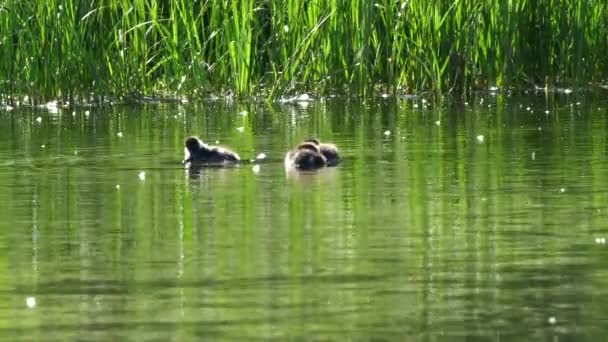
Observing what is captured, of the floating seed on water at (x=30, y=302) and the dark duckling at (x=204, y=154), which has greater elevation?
the dark duckling at (x=204, y=154)

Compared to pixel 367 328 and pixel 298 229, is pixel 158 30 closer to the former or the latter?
pixel 298 229

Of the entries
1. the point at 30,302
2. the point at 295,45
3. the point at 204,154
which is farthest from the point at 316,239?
the point at 295,45

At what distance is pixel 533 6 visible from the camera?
21719 millimetres

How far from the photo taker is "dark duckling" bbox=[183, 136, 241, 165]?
13.5 m

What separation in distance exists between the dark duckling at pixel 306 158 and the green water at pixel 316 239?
0.59ft

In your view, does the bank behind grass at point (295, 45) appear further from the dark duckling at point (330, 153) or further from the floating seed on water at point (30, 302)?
the floating seed on water at point (30, 302)

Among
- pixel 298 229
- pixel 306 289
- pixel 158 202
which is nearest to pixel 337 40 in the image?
pixel 158 202

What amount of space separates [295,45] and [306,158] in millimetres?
7883

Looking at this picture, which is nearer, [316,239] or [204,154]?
[316,239]

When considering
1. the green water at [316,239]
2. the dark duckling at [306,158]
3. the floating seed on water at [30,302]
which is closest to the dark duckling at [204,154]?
the green water at [316,239]

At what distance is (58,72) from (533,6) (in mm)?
5600

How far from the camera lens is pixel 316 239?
28.8 feet

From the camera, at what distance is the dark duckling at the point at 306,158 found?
12867mm

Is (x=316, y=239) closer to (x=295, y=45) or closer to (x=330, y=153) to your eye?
(x=330, y=153)
